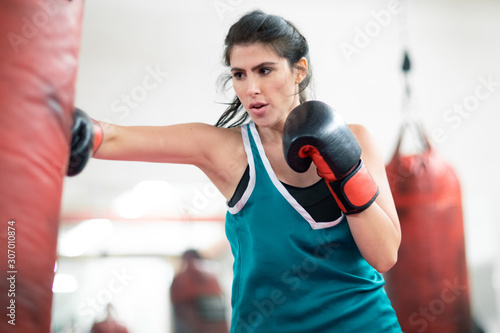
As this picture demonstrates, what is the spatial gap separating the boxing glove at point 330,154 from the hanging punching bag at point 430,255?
4.81 feet

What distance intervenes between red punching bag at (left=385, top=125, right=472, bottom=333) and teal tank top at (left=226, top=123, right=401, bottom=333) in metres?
1.32

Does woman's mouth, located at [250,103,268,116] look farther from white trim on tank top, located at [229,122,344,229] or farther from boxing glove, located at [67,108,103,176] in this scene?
boxing glove, located at [67,108,103,176]

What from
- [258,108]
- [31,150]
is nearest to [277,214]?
[258,108]

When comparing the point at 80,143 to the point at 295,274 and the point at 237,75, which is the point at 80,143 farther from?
the point at 295,274

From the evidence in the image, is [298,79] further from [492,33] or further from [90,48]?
[492,33]

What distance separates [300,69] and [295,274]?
63 centimetres

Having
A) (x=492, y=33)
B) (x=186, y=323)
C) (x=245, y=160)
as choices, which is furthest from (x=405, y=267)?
(x=492, y=33)

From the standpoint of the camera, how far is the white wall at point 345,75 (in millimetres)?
3613

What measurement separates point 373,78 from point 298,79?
2635mm

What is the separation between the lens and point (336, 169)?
1.27 metres

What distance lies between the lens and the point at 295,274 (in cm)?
130

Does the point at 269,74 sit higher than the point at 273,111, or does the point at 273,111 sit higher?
the point at 269,74

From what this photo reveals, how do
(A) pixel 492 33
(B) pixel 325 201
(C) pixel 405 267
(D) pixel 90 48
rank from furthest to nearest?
(A) pixel 492 33 < (D) pixel 90 48 < (C) pixel 405 267 < (B) pixel 325 201

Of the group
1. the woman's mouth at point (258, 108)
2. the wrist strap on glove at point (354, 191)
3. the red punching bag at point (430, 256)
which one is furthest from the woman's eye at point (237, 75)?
the red punching bag at point (430, 256)
